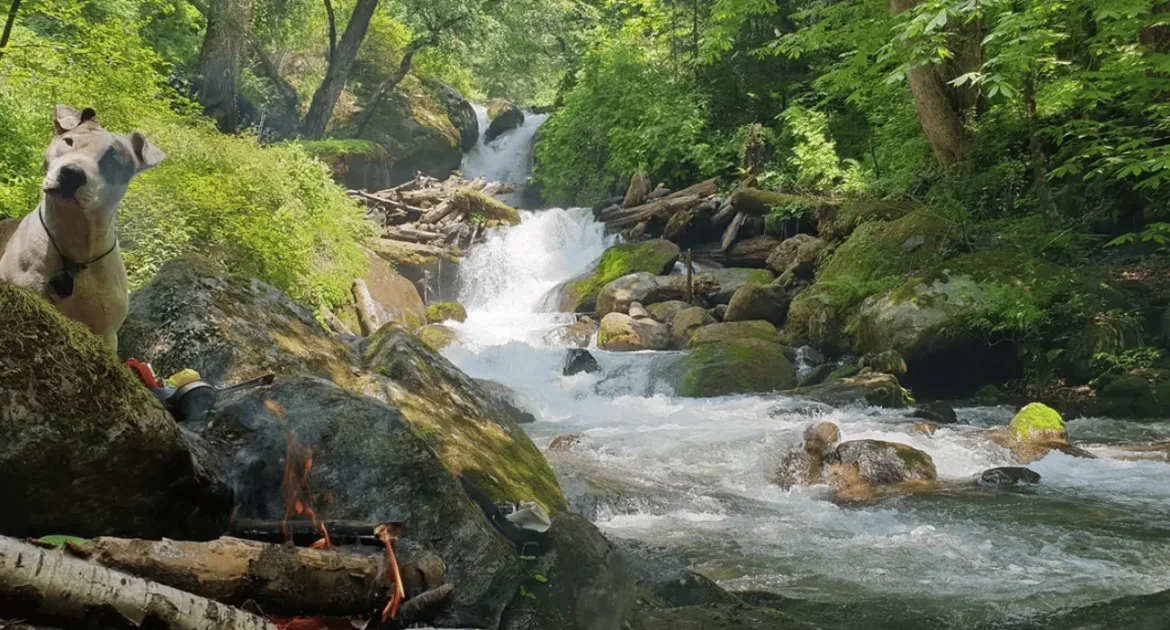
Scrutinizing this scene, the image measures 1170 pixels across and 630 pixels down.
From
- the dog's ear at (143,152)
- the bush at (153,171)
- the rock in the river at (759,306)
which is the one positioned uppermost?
the bush at (153,171)

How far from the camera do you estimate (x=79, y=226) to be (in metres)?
3.12

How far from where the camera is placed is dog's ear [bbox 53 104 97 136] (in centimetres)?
319

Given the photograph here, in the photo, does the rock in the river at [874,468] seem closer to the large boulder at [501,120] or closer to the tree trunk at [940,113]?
the tree trunk at [940,113]

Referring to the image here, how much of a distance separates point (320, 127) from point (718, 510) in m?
19.8

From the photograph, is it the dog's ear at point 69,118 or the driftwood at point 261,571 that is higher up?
the dog's ear at point 69,118

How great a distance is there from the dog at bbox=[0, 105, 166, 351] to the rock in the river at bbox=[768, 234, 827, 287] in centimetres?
1392

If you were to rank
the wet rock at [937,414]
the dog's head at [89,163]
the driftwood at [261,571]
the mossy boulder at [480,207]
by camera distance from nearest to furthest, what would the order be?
1. the driftwood at [261,571]
2. the dog's head at [89,163]
3. the wet rock at [937,414]
4. the mossy boulder at [480,207]

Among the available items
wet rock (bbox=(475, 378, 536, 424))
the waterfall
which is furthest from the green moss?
the waterfall

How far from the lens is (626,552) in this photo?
15.9ft

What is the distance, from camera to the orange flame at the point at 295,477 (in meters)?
2.75

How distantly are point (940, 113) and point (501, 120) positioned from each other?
22.3 meters

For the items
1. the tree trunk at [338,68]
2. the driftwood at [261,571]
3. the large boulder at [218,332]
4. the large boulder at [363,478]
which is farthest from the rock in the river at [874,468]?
the tree trunk at [338,68]

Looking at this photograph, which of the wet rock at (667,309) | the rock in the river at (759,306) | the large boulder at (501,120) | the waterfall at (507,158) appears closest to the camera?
the rock in the river at (759,306)

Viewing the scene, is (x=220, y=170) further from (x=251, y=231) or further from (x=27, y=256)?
(x=27, y=256)
